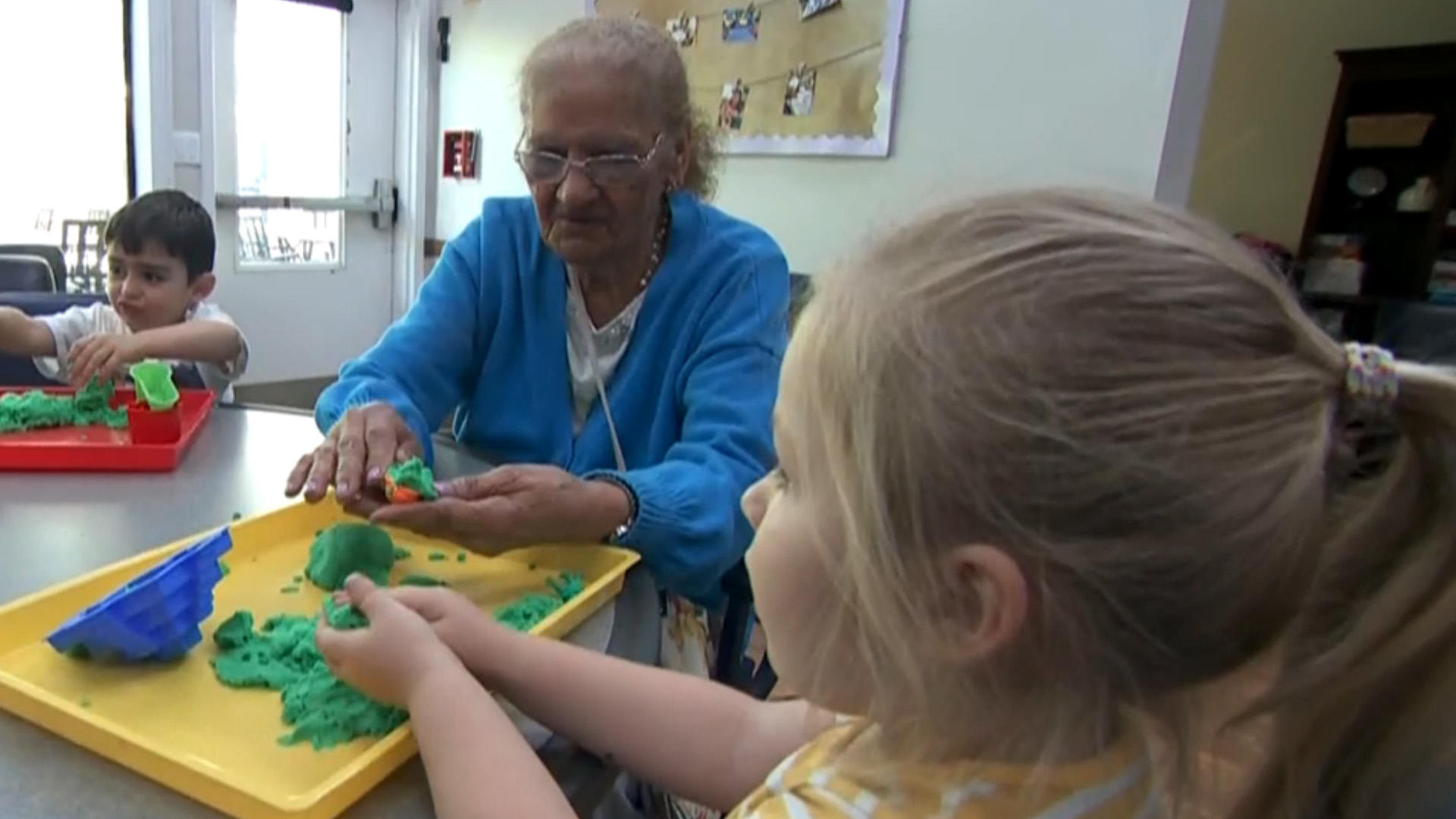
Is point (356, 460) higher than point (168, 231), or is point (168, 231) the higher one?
point (168, 231)

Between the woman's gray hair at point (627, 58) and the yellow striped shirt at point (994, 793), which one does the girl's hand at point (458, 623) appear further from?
the woman's gray hair at point (627, 58)

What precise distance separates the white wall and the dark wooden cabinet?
92.0 inches

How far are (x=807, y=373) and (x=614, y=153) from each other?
0.69 metres

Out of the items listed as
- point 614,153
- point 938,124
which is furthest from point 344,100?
point 614,153

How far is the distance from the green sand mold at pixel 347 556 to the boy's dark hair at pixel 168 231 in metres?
1.10

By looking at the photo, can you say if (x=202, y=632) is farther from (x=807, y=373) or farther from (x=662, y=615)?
(x=807, y=373)

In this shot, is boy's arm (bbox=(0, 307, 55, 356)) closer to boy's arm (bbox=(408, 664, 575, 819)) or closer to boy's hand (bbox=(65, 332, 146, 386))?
boy's hand (bbox=(65, 332, 146, 386))

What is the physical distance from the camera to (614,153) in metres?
1.06

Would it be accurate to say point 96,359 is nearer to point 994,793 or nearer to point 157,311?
point 157,311

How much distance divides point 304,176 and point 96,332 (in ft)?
6.49

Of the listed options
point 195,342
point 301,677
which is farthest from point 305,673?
point 195,342

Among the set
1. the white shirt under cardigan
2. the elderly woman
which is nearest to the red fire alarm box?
the elderly woman

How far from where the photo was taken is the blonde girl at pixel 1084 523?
1.25 ft

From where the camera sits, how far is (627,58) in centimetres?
104
